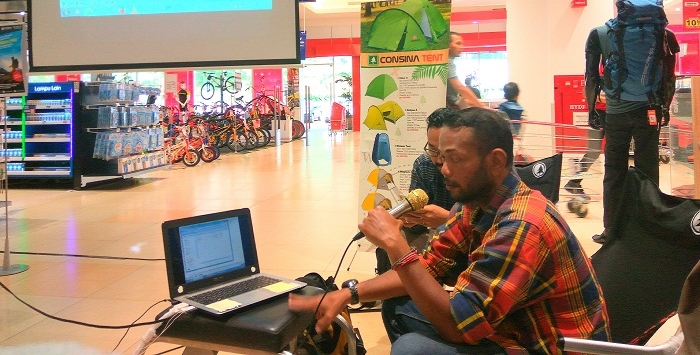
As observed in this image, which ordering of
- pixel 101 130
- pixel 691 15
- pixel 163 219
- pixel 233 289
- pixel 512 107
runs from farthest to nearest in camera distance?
pixel 101 130 < pixel 691 15 < pixel 163 219 < pixel 512 107 < pixel 233 289

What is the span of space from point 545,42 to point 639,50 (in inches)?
198

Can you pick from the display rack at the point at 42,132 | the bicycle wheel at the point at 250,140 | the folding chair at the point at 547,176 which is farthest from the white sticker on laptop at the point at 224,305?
the bicycle wheel at the point at 250,140

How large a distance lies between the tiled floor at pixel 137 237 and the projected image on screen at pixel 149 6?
1.83 meters

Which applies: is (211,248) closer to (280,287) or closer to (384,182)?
(280,287)

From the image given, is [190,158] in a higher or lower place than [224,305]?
higher

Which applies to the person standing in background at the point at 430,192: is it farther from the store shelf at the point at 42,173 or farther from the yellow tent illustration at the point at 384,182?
the store shelf at the point at 42,173

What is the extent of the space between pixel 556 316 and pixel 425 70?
2.47 m

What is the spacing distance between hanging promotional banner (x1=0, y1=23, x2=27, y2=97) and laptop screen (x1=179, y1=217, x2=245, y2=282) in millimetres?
3189

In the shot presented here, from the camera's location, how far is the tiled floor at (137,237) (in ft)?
10.7

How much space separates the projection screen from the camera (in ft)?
13.1

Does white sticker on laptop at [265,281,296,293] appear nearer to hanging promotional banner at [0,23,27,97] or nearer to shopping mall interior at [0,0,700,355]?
shopping mall interior at [0,0,700,355]

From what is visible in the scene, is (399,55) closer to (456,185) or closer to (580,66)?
(456,185)

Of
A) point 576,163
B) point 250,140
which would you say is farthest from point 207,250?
point 250,140

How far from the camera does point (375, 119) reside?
3934 mm
